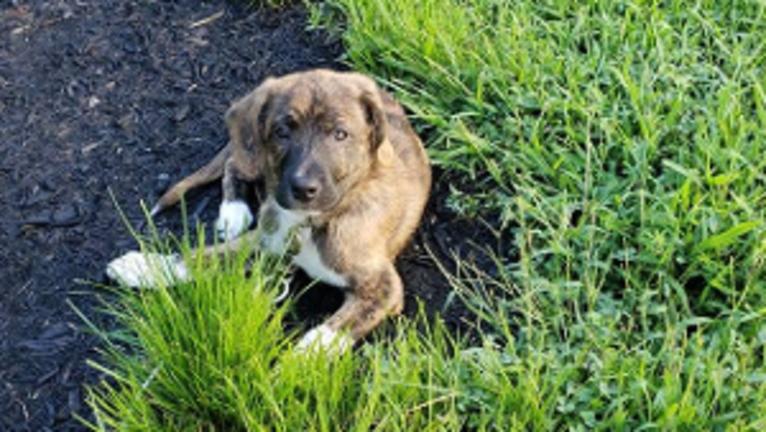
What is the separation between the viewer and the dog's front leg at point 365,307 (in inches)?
156

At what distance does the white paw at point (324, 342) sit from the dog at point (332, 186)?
0.03ft

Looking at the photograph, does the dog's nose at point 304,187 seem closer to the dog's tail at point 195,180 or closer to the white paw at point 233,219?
the white paw at point 233,219

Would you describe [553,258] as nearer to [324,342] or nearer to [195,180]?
[324,342]

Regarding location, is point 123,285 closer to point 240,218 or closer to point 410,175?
point 240,218

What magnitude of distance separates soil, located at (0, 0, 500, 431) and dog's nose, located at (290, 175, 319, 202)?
576mm

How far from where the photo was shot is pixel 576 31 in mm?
5016

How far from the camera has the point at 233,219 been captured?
450 centimetres

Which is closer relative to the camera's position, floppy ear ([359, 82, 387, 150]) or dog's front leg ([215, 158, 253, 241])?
floppy ear ([359, 82, 387, 150])

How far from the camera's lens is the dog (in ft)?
12.8

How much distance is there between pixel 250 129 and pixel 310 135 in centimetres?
26

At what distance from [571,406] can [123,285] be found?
159 centimetres

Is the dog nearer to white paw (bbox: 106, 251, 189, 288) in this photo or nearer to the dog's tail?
white paw (bbox: 106, 251, 189, 288)

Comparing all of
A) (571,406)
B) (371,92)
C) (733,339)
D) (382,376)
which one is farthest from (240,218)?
(733,339)

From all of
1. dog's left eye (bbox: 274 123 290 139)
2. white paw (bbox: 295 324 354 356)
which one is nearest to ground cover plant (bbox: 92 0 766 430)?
white paw (bbox: 295 324 354 356)
